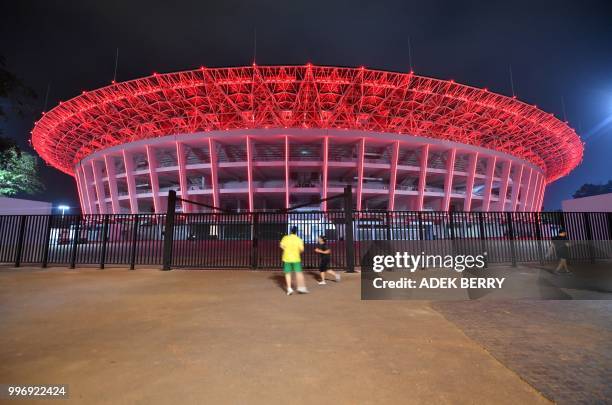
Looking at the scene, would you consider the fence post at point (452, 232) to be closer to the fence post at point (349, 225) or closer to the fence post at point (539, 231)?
the fence post at point (539, 231)

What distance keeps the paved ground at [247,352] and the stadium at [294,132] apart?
77.6ft

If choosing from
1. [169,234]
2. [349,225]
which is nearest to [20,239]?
[169,234]

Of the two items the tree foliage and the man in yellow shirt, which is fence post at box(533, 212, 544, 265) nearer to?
the man in yellow shirt

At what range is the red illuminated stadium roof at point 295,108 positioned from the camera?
89.4 feet

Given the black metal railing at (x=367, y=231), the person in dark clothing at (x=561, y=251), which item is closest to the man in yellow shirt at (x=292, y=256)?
the black metal railing at (x=367, y=231)

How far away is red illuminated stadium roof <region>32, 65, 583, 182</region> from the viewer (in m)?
27.2

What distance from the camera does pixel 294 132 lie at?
30594 millimetres

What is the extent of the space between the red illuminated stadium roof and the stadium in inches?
5.6

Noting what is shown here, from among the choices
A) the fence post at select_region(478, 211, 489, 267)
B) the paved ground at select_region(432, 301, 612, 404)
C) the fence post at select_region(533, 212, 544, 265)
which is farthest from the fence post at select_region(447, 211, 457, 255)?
the paved ground at select_region(432, 301, 612, 404)

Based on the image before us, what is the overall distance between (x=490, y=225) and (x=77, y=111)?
136 ft

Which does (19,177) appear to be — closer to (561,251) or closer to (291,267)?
(291,267)

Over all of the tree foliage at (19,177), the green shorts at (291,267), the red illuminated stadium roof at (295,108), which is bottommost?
the green shorts at (291,267)

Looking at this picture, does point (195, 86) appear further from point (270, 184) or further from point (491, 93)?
point (491, 93)

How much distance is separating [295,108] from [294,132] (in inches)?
110
